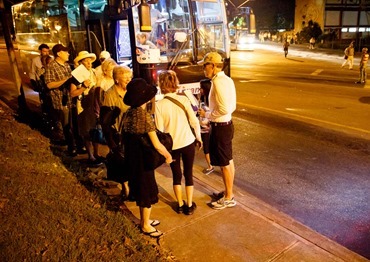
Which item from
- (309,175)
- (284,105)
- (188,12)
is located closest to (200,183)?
(309,175)

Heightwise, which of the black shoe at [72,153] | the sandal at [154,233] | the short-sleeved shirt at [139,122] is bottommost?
the sandal at [154,233]

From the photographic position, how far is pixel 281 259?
343cm

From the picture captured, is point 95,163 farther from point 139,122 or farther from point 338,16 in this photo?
point 338,16

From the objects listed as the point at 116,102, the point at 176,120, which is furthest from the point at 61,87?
the point at 176,120

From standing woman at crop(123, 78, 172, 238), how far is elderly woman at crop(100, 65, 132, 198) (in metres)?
0.56

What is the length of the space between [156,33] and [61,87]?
231cm

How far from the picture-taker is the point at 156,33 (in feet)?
23.6

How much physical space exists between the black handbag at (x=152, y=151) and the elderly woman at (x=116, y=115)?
688 mm

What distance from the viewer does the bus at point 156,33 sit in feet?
23.1

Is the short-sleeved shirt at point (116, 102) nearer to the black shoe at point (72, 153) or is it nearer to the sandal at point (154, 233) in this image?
the sandal at point (154, 233)

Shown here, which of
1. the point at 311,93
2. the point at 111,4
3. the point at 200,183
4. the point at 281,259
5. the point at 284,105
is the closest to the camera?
the point at 281,259

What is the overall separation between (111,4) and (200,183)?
4342 mm

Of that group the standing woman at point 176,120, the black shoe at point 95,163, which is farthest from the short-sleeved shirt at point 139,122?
the black shoe at point 95,163

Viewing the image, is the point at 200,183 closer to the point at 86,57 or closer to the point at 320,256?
the point at 320,256
